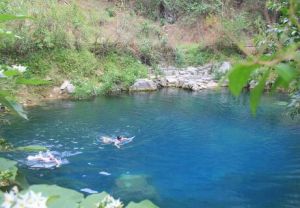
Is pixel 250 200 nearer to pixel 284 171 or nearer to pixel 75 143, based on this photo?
pixel 284 171

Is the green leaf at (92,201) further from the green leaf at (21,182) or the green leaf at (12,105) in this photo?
the green leaf at (12,105)

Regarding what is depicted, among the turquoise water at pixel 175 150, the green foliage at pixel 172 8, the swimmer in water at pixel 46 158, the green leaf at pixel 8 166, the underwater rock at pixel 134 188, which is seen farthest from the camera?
the green foliage at pixel 172 8

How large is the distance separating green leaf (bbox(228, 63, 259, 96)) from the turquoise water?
483 centimetres

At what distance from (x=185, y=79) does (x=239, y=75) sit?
13585mm

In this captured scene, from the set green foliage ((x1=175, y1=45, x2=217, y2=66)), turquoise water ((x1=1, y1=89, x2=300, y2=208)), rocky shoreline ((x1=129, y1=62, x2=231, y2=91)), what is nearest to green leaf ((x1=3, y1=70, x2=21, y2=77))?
turquoise water ((x1=1, y1=89, x2=300, y2=208))

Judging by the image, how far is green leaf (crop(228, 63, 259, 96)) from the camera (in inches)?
16.9

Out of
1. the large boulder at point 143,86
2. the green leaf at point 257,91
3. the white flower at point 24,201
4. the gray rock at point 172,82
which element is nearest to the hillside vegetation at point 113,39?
the large boulder at point 143,86

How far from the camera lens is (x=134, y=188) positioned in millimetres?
5641

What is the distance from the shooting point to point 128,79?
1296cm

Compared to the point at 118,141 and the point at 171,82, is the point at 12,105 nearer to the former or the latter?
the point at 118,141

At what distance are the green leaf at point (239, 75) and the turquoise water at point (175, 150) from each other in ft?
15.8

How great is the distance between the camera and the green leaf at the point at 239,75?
0.43 metres

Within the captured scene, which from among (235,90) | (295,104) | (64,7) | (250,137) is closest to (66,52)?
(64,7)

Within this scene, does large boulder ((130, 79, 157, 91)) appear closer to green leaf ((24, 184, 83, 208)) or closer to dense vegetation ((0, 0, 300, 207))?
dense vegetation ((0, 0, 300, 207))
